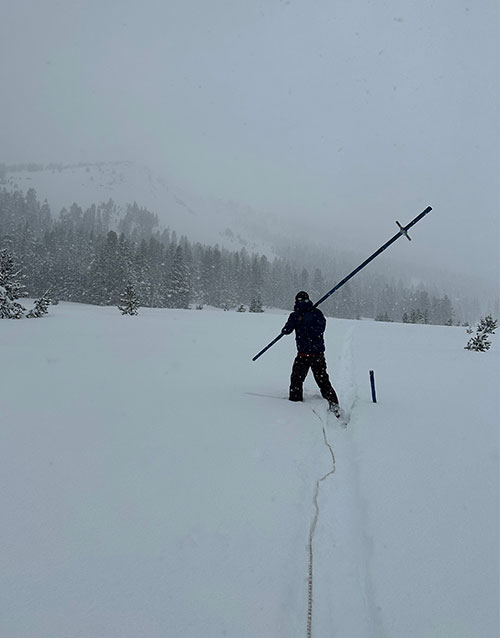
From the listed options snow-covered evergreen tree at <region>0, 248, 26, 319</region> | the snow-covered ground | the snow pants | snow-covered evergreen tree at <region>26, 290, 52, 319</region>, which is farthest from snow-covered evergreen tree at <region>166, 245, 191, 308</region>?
the snow pants

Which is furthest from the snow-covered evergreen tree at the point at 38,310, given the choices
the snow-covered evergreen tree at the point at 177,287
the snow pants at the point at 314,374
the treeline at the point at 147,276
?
the snow-covered evergreen tree at the point at 177,287

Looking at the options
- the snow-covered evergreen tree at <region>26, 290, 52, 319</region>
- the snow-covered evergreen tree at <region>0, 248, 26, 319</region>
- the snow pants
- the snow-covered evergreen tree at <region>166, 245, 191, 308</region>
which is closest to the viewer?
the snow pants

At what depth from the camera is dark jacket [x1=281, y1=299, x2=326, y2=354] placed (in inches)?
263

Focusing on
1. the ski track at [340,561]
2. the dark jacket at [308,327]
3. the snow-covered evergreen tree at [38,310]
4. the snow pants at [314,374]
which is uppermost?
the snow-covered evergreen tree at [38,310]

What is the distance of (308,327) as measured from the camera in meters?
6.70

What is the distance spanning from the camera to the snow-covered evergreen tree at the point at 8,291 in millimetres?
17500

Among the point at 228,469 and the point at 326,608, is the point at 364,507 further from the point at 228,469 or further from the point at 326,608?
the point at 228,469

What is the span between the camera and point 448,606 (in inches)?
96.7

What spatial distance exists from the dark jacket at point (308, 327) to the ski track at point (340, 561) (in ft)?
7.79

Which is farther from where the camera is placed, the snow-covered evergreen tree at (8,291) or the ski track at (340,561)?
the snow-covered evergreen tree at (8,291)

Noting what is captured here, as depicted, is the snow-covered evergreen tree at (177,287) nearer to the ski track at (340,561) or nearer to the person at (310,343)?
the person at (310,343)

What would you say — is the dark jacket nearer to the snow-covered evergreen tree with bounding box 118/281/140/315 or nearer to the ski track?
the ski track

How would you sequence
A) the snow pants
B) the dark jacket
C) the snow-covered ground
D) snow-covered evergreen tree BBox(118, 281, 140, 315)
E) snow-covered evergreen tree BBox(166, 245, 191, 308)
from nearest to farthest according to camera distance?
the snow-covered ground
the snow pants
the dark jacket
snow-covered evergreen tree BBox(118, 281, 140, 315)
snow-covered evergreen tree BBox(166, 245, 191, 308)

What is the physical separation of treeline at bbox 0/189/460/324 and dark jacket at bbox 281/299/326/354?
121ft
